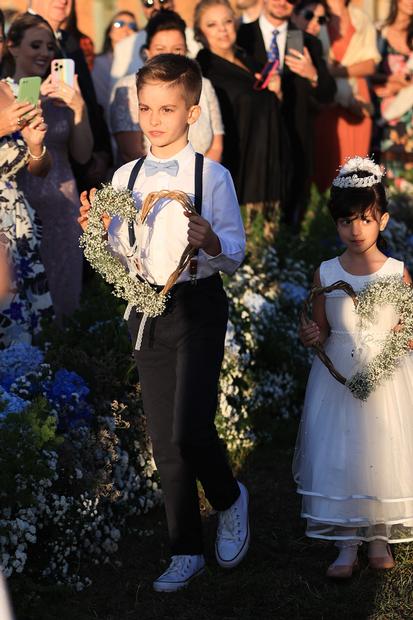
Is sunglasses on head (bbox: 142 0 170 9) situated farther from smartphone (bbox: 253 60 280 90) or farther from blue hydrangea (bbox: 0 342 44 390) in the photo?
blue hydrangea (bbox: 0 342 44 390)

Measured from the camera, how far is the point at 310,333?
557 cm

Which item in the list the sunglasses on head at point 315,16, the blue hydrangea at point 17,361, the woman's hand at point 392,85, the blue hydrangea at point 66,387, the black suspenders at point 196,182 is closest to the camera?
the black suspenders at point 196,182

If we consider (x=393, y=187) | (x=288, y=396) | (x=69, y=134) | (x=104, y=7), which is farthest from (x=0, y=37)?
(x=104, y=7)

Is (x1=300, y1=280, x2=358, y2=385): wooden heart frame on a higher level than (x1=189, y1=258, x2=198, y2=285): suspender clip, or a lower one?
lower

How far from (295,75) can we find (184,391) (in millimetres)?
5792

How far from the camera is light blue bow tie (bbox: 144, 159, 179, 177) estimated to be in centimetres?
522

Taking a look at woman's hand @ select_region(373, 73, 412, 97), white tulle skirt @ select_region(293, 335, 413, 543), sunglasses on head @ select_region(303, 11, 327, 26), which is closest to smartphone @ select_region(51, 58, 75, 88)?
white tulle skirt @ select_region(293, 335, 413, 543)

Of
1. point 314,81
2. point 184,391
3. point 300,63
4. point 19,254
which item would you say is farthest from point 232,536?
point 314,81

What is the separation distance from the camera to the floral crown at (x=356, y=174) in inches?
224

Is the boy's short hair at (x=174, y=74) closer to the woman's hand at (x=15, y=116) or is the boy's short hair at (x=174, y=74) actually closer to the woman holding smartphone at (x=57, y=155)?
the woman's hand at (x=15, y=116)

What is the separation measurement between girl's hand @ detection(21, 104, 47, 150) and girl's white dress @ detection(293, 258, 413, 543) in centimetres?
202

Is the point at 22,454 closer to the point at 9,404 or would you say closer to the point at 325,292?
the point at 9,404

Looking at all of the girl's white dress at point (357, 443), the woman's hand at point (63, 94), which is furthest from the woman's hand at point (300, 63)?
the girl's white dress at point (357, 443)

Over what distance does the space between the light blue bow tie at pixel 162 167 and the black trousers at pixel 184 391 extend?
51 cm
